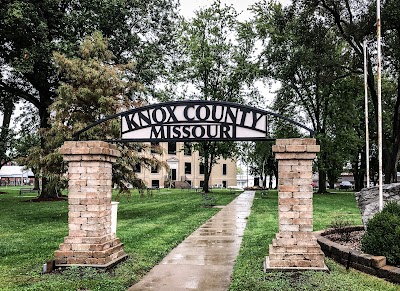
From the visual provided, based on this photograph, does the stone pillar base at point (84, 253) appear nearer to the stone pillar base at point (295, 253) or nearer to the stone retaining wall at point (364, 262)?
the stone pillar base at point (295, 253)

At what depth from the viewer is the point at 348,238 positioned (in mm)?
9039

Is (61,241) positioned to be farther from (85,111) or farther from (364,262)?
(364,262)

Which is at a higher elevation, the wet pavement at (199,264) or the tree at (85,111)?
the tree at (85,111)

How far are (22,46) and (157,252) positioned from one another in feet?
53.5

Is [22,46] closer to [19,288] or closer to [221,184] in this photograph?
[19,288]

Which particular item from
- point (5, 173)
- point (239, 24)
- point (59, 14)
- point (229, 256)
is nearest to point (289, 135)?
point (239, 24)

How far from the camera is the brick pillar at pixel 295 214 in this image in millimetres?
6895

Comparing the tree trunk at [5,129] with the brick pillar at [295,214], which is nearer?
the brick pillar at [295,214]

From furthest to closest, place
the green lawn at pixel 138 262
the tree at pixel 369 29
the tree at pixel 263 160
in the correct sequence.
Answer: the tree at pixel 263 160
the tree at pixel 369 29
the green lawn at pixel 138 262

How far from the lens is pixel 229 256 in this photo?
8.60 meters

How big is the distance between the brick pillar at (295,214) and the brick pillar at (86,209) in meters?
2.95

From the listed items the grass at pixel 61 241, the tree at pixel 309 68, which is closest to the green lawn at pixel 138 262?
the grass at pixel 61 241

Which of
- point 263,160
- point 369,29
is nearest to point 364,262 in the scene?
point 369,29

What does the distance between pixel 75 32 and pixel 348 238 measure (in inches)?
674
